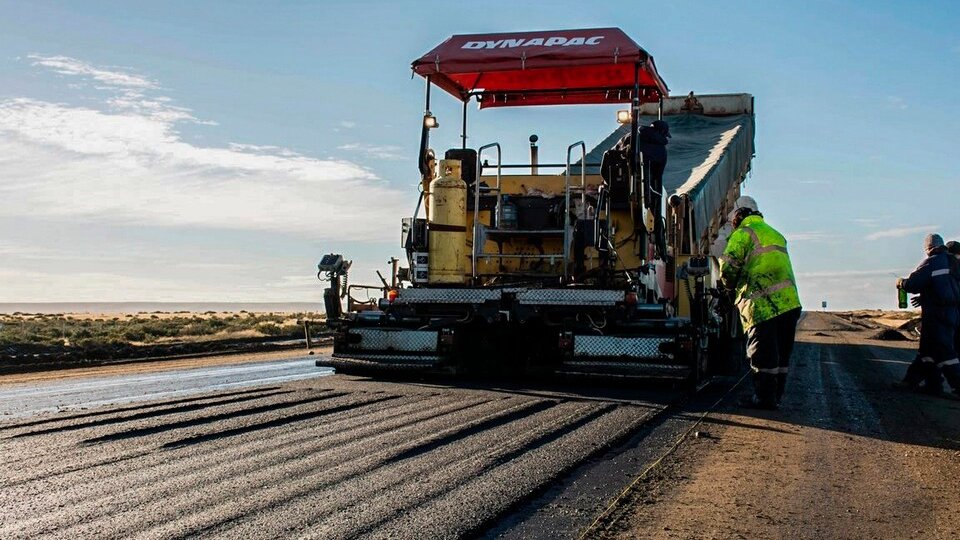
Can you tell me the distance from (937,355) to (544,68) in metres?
5.29

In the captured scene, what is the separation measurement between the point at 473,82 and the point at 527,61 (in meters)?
1.78

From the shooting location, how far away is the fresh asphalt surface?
4.36 metres

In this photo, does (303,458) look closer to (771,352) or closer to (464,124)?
(771,352)

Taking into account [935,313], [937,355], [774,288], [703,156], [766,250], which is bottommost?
[937,355]

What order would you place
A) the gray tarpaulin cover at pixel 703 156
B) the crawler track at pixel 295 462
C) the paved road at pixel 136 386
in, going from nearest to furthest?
the crawler track at pixel 295 462 < the paved road at pixel 136 386 < the gray tarpaulin cover at pixel 703 156

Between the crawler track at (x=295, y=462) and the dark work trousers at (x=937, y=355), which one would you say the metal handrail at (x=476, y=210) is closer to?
Result: the crawler track at (x=295, y=462)

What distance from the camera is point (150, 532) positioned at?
13.5 feet

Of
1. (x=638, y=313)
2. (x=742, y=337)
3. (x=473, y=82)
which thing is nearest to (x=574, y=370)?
(x=638, y=313)

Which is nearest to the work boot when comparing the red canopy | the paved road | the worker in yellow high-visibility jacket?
the worker in yellow high-visibility jacket

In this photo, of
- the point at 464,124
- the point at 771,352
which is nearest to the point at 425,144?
the point at 464,124

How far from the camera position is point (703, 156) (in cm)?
1731

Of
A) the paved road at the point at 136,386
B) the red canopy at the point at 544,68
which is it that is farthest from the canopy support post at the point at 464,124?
the paved road at the point at 136,386

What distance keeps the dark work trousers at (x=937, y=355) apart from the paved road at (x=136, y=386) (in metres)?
6.87

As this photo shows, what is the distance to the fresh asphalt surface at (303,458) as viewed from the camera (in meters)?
4.36
